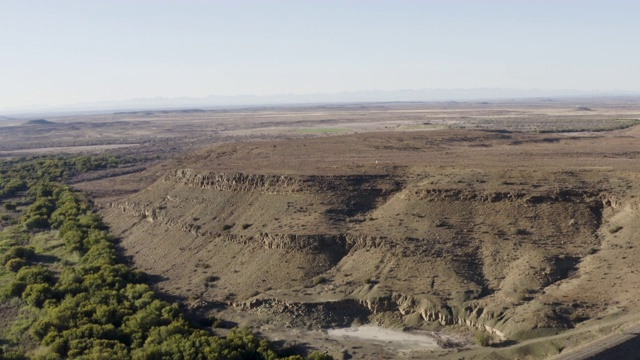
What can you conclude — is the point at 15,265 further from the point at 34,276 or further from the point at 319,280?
the point at 319,280

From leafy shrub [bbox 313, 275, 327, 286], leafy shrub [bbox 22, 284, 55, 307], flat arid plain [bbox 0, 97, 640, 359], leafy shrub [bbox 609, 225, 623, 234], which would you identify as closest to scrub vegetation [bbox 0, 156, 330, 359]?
leafy shrub [bbox 22, 284, 55, 307]

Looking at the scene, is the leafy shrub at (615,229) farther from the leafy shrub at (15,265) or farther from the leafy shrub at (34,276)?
the leafy shrub at (15,265)

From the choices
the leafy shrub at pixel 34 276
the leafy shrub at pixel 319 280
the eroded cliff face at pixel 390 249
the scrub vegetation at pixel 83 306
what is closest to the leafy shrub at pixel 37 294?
the scrub vegetation at pixel 83 306

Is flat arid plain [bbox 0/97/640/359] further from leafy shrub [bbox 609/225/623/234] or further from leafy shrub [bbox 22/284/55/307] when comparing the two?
leafy shrub [bbox 22/284/55/307]

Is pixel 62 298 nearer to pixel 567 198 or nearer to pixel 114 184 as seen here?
pixel 567 198

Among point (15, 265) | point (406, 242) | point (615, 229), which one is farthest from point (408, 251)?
point (15, 265)

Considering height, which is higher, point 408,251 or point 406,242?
point 406,242
